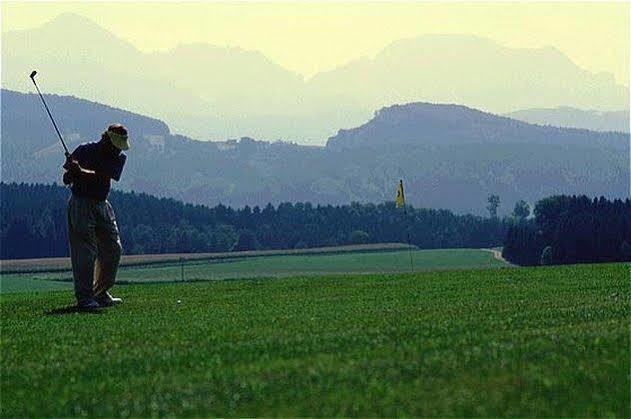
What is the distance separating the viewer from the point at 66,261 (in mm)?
145000

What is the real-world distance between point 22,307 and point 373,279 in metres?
11.7

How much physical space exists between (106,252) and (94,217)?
1137 mm

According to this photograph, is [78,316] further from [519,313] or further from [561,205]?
[561,205]

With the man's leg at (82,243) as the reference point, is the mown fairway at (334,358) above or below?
A: below

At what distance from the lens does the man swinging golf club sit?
2491cm

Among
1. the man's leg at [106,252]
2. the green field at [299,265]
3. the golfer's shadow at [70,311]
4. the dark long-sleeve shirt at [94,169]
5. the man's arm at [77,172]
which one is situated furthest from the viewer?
the green field at [299,265]

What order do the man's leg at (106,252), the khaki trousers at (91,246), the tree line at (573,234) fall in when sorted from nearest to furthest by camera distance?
the khaki trousers at (91,246), the man's leg at (106,252), the tree line at (573,234)

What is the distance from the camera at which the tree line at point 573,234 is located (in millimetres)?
139375

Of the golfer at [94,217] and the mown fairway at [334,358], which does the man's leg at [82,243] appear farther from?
the mown fairway at [334,358]

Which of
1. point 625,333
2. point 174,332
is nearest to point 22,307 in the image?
point 174,332

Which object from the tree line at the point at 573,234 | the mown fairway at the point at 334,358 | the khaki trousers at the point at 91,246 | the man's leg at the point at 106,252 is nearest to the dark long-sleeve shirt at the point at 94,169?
the khaki trousers at the point at 91,246

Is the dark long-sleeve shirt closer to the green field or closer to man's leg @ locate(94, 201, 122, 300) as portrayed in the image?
man's leg @ locate(94, 201, 122, 300)

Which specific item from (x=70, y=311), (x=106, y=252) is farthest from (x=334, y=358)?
(x=106, y=252)

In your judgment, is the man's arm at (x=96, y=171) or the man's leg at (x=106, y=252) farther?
the man's leg at (x=106, y=252)
